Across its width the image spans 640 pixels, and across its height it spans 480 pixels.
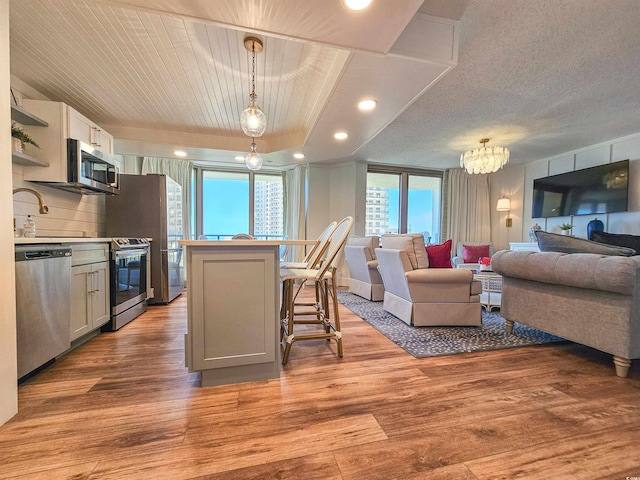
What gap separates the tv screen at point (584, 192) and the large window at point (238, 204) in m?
4.96

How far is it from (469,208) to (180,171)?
5.96m

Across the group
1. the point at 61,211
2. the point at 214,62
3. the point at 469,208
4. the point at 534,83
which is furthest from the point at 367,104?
the point at 469,208

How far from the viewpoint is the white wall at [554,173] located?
379 centimetres

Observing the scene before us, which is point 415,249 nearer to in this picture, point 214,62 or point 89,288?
point 214,62

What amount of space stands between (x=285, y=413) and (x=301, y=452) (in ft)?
0.86

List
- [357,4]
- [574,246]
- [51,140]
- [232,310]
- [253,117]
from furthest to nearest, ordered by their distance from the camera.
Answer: [51,140]
[253,117]
[574,246]
[232,310]
[357,4]

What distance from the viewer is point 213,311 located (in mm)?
1541

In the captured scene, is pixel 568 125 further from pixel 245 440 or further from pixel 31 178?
pixel 31 178

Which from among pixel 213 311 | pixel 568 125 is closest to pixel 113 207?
pixel 213 311

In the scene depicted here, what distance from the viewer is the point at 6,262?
1.29 metres

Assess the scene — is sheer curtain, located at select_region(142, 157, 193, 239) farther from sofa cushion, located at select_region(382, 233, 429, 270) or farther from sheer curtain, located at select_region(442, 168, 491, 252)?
sheer curtain, located at select_region(442, 168, 491, 252)

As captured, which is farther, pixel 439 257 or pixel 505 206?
pixel 505 206

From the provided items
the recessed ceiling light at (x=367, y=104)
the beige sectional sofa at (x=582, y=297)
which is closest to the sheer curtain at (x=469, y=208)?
the beige sectional sofa at (x=582, y=297)

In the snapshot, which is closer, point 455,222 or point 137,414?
point 137,414
